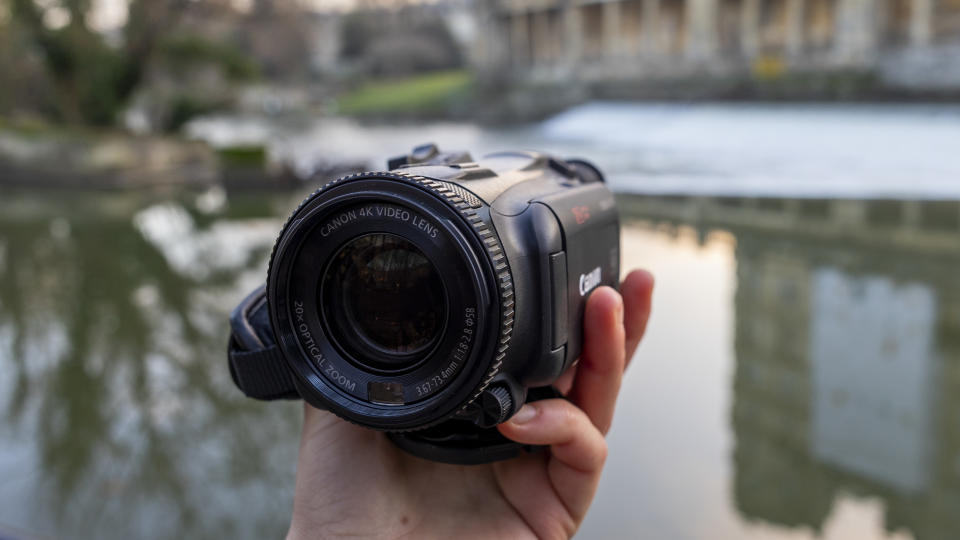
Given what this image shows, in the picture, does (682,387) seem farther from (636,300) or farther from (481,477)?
(481,477)

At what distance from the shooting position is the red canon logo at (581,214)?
1.57 m

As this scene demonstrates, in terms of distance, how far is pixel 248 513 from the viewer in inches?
148

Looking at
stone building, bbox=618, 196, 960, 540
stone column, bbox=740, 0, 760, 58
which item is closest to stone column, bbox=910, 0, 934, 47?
stone column, bbox=740, 0, 760, 58

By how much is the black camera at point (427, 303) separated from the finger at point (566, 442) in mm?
55

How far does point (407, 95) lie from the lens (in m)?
39.9

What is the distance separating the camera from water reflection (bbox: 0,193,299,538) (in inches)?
149

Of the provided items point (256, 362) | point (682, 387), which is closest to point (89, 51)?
point (682, 387)

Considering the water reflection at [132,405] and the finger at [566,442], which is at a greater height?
the finger at [566,442]

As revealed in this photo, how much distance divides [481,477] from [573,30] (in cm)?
3985

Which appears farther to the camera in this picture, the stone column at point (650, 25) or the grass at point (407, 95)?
the stone column at point (650, 25)

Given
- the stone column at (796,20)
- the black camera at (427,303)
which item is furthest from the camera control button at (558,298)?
the stone column at (796,20)

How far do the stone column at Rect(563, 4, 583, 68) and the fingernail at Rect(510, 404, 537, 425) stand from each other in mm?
38977

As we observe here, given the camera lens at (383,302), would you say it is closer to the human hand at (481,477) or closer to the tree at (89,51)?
the human hand at (481,477)

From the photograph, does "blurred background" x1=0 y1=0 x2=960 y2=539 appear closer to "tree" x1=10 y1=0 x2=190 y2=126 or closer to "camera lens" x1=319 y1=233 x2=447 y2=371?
"tree" x1=10 y1=0 x2=190 y2=126
